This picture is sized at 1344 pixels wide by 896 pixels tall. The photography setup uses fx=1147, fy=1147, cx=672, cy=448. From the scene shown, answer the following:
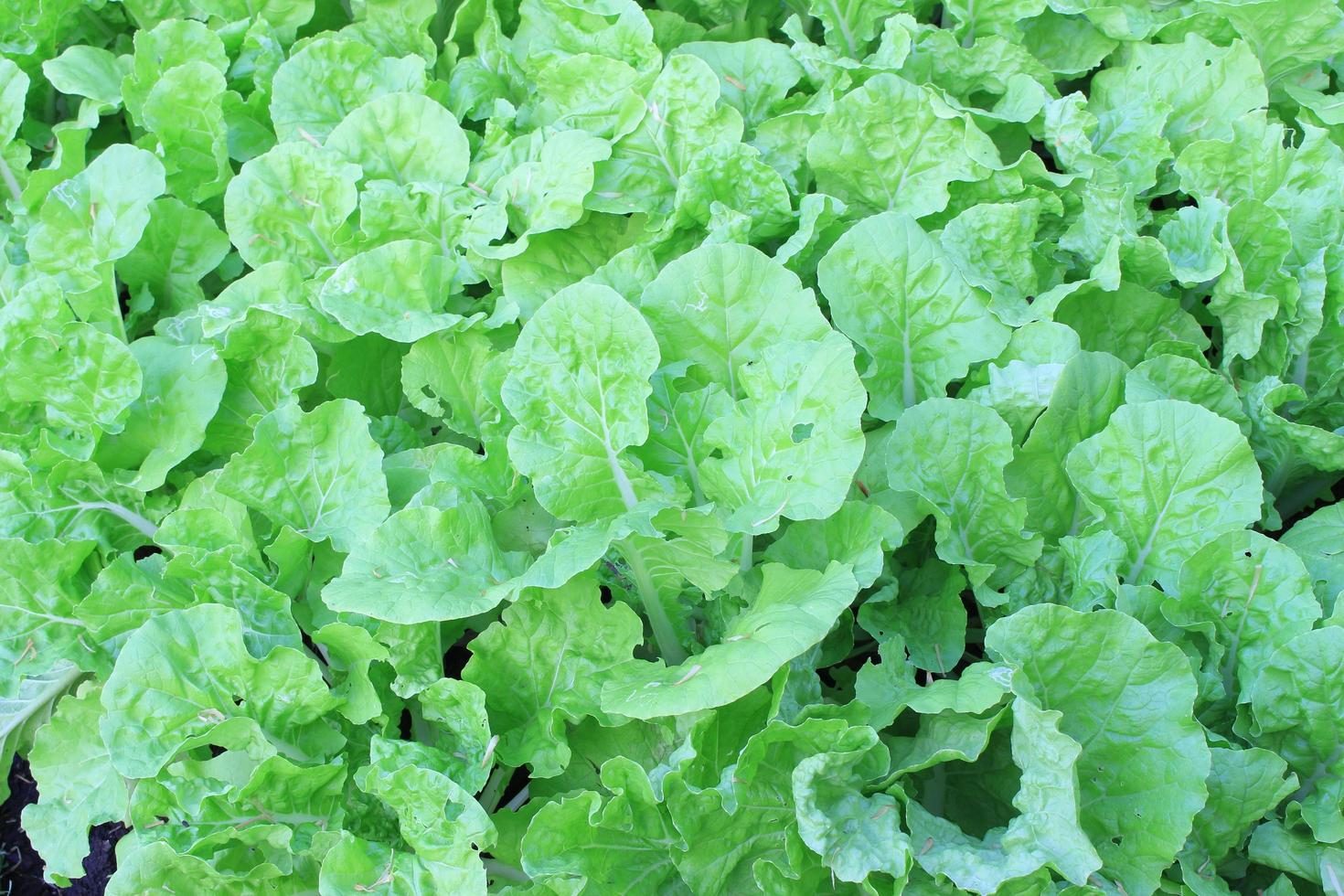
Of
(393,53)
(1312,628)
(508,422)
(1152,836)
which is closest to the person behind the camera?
(1152,836)

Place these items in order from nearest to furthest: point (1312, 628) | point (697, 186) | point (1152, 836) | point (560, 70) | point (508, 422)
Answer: point (1152, 836)
point (1312, 628)
point (508, 422)
point (697, 186)
point (560, 70)

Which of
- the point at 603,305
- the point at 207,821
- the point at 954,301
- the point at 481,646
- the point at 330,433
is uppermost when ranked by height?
the point at 603,305

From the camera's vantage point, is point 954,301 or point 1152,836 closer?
point 1152,836

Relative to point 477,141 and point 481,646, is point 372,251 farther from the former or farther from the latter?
point 481,646

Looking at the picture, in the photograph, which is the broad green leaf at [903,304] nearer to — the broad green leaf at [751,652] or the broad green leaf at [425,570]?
the broad green leaf at [751,652]

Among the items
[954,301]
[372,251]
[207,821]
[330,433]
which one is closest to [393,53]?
[372,251]

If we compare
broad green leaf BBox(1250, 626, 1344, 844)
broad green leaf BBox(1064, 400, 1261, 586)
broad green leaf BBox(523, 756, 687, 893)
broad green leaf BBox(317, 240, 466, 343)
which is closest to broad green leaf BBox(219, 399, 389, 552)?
broad green leaf BBox(317, 240, 466, 343)
